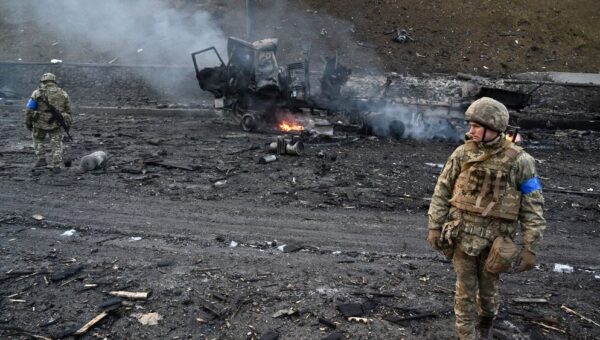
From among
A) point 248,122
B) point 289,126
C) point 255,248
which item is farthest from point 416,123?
point 255,248

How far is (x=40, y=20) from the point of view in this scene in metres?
21.3

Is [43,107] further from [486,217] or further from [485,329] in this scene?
[485,329]

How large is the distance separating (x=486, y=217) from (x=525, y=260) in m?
0.45

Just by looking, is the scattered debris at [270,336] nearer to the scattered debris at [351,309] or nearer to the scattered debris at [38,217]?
the scattered debris at [351,309]

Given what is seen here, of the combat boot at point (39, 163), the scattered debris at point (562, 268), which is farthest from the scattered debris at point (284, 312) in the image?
the combat boot at point (39, 163)

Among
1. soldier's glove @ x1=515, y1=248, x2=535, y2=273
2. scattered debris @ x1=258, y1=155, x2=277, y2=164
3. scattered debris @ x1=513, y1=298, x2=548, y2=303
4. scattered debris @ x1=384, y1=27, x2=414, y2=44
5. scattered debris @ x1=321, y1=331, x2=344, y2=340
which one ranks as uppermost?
scattered debris @ x1=384, y1=27, x2=414, y2=44

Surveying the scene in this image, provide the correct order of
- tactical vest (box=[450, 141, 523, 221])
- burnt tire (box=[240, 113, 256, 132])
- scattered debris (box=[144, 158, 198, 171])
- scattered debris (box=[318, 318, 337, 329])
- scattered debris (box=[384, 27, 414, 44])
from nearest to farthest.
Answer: tactical vest (box=[450, 141, 523, 221]) < scattered debris (box=[318, 318, 337, 329]) < scattered debris (box=[144, 158, 198, 171]) < burnt tire (box=[240, 113, 256, 132]) < scattered debris (box=[384, 27, 414, 44])

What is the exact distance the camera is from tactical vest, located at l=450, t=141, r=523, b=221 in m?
3.61

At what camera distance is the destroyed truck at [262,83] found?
12852 millimetres

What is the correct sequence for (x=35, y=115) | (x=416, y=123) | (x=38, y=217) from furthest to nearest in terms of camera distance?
(x=416, y=123) → (x=35, y=115) → (x=38, y=217)

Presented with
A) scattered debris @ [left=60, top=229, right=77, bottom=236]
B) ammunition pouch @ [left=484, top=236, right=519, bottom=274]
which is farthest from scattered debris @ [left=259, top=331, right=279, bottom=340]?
scattered debris @ [left=60, top=229, right=77, bottom=236]

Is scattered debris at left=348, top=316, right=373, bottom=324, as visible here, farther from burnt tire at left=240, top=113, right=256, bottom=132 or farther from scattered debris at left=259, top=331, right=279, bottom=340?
burnt tire at left=240, top=113, right=256, bottom=132

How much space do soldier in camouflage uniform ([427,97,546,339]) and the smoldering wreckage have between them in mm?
718

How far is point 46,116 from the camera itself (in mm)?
9000
